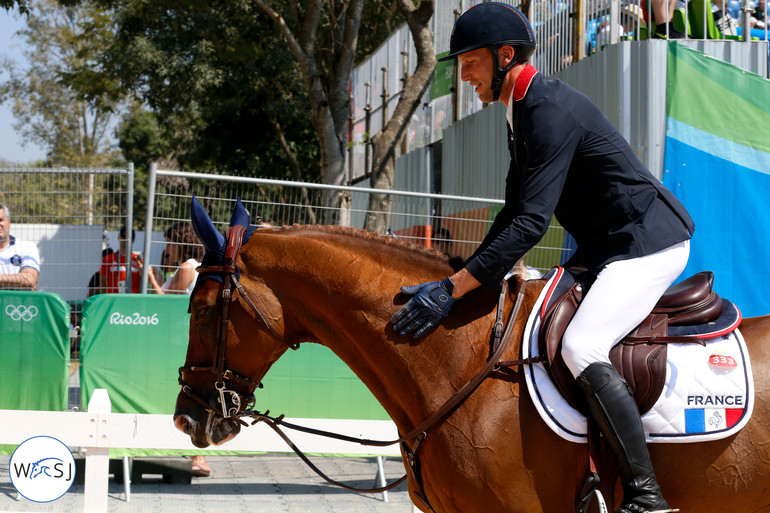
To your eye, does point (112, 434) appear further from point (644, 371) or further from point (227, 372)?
point (644, 371)

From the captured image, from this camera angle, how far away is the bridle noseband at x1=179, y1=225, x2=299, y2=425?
307 centimetres

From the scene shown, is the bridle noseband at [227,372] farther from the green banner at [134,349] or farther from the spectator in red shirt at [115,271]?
the spectator in red shirt at [115,271]

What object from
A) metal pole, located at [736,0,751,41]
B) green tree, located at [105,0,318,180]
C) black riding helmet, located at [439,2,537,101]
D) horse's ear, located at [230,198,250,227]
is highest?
green tree, located at [105,0,318,180]

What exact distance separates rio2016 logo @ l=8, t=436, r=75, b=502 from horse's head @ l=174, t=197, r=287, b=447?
2.05m

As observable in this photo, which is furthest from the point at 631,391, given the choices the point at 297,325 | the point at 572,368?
the point at 297,325

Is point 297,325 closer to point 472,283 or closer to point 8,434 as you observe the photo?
point 472,283

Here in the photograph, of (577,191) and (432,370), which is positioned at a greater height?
(577,191)

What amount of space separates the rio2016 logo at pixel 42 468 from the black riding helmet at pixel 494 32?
11.6 ft

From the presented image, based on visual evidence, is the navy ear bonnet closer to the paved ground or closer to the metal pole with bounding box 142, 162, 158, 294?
the paved ground

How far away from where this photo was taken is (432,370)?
2992 mm

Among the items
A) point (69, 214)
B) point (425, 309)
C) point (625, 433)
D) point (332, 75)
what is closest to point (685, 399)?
point (625, 433)

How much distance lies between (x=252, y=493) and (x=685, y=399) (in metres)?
5.05

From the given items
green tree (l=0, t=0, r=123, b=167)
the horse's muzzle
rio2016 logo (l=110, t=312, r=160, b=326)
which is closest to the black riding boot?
the horse's muzzle

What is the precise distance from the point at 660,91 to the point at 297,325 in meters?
5.95
